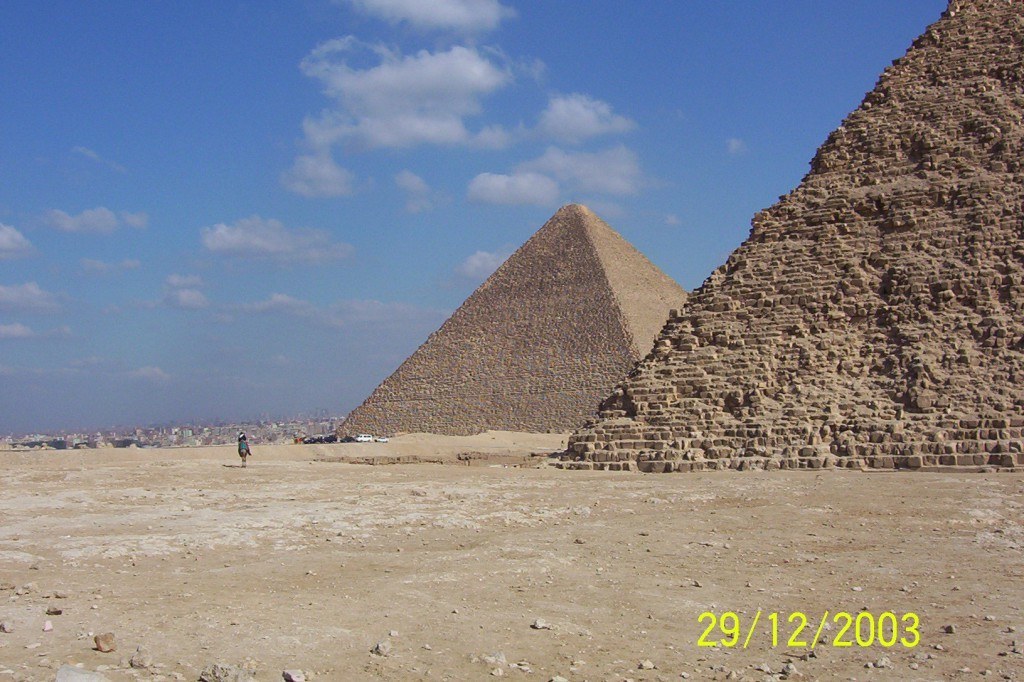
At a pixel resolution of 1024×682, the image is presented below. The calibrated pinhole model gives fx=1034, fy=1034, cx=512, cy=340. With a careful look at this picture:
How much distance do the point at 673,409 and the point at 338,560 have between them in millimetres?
10747

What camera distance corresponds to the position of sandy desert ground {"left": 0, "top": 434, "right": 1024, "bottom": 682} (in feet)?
16.8

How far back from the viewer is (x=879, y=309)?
1764 cm

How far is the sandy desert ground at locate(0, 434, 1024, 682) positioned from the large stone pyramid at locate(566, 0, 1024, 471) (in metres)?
2.83

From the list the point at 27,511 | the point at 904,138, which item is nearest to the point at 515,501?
the point at 27,511

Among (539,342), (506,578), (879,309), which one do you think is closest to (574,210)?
(539,342)

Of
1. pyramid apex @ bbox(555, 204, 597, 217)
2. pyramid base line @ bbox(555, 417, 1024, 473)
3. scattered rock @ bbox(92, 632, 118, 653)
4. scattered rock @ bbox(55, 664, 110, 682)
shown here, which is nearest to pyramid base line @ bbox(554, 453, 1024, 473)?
pyramid base line @ bbox(555, 417, 1024, 473)

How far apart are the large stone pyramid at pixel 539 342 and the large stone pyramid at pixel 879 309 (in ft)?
67.1

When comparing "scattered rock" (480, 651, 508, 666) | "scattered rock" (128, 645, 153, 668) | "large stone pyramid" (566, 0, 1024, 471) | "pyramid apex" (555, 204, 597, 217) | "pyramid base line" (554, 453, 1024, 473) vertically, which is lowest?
"scattered rock" (480, 651, 508, 666)

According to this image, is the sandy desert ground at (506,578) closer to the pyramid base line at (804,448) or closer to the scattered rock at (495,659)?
the scattered rock at (495,659)

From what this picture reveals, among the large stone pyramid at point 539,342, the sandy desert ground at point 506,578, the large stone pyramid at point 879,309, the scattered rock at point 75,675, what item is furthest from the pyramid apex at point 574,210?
the scattered rock at point 75,675

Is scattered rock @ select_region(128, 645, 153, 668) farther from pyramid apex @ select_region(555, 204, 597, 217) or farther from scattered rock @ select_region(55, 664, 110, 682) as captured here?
pyramid apex @ select_region(555, 204, 597, 217)

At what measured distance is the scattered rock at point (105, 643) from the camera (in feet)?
16.1

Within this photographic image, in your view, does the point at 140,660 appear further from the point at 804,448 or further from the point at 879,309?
the point at 879,309

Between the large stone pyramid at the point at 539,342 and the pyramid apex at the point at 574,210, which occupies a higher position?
the pyramid apex at the point at 574,210
